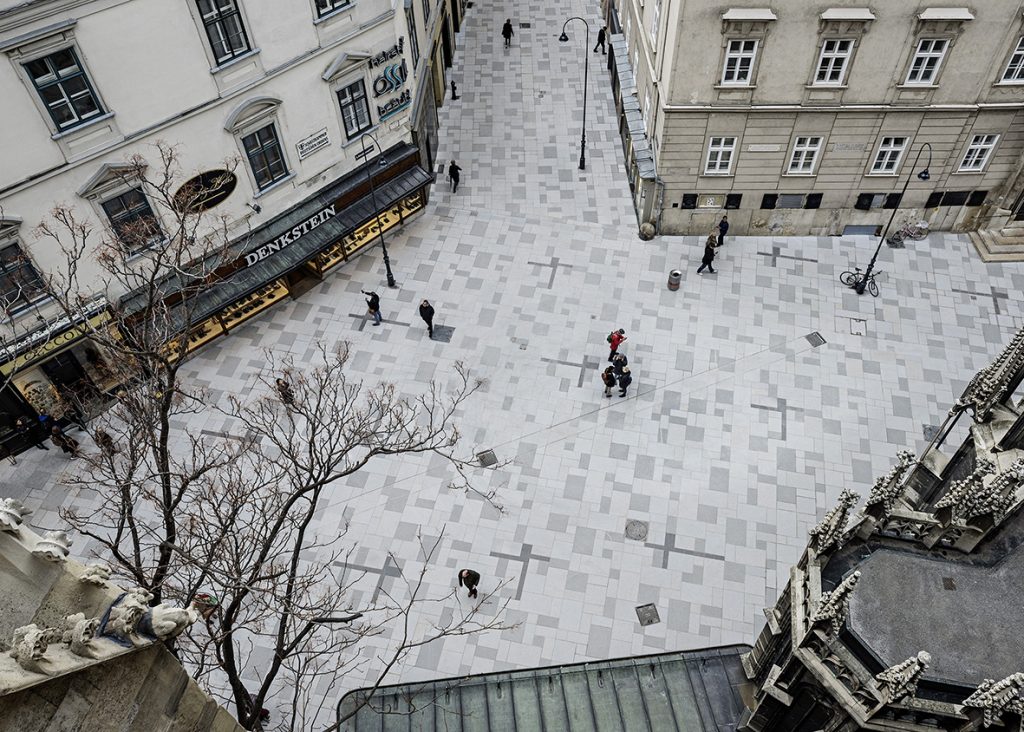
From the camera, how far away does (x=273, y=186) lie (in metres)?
28.0

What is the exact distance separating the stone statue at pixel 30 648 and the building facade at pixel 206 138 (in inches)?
523

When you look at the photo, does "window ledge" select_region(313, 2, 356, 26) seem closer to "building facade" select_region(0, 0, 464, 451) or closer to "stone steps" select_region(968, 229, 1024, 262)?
"building facade" select_region(0, 0, 464, 451)

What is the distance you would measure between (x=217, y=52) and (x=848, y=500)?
22624 millimetres

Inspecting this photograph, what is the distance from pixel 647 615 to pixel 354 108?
21.7 m

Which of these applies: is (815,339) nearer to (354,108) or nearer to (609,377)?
(609,377)

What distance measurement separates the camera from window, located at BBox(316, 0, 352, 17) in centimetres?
2556

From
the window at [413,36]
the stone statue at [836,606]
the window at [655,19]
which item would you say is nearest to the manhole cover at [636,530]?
the stone statue at [836,606]

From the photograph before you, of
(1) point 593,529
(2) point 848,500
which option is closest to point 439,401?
(1) point 593,529

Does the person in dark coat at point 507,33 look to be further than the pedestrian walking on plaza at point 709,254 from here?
Yes

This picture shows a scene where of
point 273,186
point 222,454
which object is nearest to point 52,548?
point 222,454

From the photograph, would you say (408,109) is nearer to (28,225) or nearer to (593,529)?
(28,225)

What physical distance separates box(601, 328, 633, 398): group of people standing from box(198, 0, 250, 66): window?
16228 millimetres

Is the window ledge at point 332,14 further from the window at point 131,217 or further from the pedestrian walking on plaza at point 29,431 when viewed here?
the pedestrian walking on plaza at point 29,431

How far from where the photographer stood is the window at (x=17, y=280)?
22141mm
